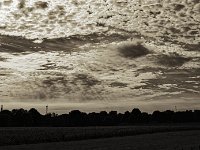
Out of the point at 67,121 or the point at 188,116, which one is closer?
the point at 67,121

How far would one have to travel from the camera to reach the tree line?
121 meters

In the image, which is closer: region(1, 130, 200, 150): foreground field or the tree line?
region(1, 130, 200, 150): foreground field

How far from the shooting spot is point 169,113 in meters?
199

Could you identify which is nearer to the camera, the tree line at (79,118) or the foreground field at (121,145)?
the foreground field at (121,145)

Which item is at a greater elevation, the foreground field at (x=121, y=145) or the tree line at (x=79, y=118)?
the tree line at (x=79, y=118)

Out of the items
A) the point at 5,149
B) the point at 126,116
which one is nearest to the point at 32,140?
the point at 5,149

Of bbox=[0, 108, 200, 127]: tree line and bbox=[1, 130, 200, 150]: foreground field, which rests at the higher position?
bbox=[0, 108, 200, 127]: tree line

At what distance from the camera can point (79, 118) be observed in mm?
153375

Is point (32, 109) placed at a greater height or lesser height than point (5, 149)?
greater

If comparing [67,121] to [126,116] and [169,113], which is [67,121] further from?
[169,113]

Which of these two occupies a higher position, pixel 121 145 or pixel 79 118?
pixel 79 118

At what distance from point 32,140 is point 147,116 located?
482 ft

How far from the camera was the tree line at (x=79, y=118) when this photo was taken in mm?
121250

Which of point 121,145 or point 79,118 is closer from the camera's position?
point 121,145
